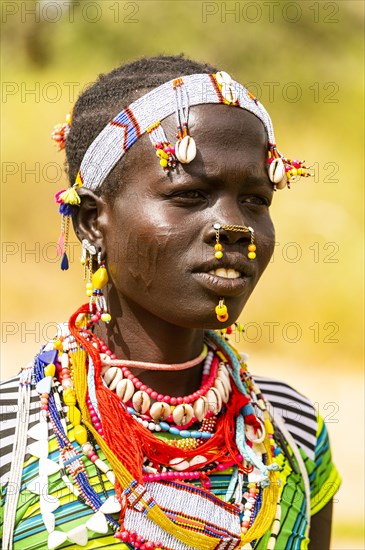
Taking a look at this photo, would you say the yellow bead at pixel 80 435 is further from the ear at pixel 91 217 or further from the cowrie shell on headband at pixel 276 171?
the cowrie shell on headband at pixel 276 171

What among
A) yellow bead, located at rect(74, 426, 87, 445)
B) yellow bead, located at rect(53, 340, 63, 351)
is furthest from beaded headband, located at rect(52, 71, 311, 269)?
yellow bead, located at rect(74, 426, 87, 445)

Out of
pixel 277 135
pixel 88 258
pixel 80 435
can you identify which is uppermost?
pixel 277 135

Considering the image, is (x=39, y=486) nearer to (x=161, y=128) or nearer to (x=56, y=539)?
(x=56, y=539)

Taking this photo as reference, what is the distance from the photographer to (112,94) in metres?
2.84

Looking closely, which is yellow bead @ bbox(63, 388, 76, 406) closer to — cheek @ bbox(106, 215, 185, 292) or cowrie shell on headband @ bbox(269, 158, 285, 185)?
cheek @ bbox(106, 215, 185, 292)

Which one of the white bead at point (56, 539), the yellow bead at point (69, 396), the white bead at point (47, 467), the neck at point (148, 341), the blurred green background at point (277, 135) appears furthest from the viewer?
the blurred green background at point (277, 135)

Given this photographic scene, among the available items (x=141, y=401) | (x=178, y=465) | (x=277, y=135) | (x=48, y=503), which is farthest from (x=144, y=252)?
(x=277, y=135)

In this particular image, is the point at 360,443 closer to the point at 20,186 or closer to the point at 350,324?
the point at 350,324

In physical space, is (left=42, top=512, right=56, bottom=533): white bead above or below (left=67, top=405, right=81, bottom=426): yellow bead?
below

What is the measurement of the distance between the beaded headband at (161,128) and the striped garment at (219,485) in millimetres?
Answer: 788

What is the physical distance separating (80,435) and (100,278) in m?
0.53

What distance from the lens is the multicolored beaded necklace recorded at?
262 centimetres

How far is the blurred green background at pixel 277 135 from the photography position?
9.30 m

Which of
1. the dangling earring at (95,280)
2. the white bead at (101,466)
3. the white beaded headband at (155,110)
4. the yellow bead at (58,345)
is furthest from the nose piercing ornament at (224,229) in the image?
the white bead at (101,466)
